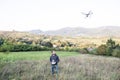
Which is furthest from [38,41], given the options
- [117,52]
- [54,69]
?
[54,69]

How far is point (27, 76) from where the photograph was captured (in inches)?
642

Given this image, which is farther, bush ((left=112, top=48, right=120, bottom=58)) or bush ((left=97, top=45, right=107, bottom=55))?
Result: bush ((left=97, top=45, right=107, bottom=55))

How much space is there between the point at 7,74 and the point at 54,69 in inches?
117

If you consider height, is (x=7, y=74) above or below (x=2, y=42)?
below

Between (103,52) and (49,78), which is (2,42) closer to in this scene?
(49,78)

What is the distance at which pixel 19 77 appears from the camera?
1634cm

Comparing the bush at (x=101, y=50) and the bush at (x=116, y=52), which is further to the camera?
the bush at (x=101, y=50)

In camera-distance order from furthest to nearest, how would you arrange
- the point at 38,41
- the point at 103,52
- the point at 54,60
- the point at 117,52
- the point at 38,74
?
the point at 38,41
the point at 103,52
the point at 117,52
the point at 54,60
the point at 38,74

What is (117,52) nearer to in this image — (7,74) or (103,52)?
(103,52)

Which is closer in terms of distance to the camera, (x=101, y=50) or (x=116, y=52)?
(x=116, y=52)

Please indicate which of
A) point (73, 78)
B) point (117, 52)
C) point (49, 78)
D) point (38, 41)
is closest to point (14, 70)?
point (49, 78)

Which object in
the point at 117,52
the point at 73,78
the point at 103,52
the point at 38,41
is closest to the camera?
the point at 73,78

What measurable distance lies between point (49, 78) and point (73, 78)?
1.33m

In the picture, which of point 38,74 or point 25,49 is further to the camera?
point 25,49
